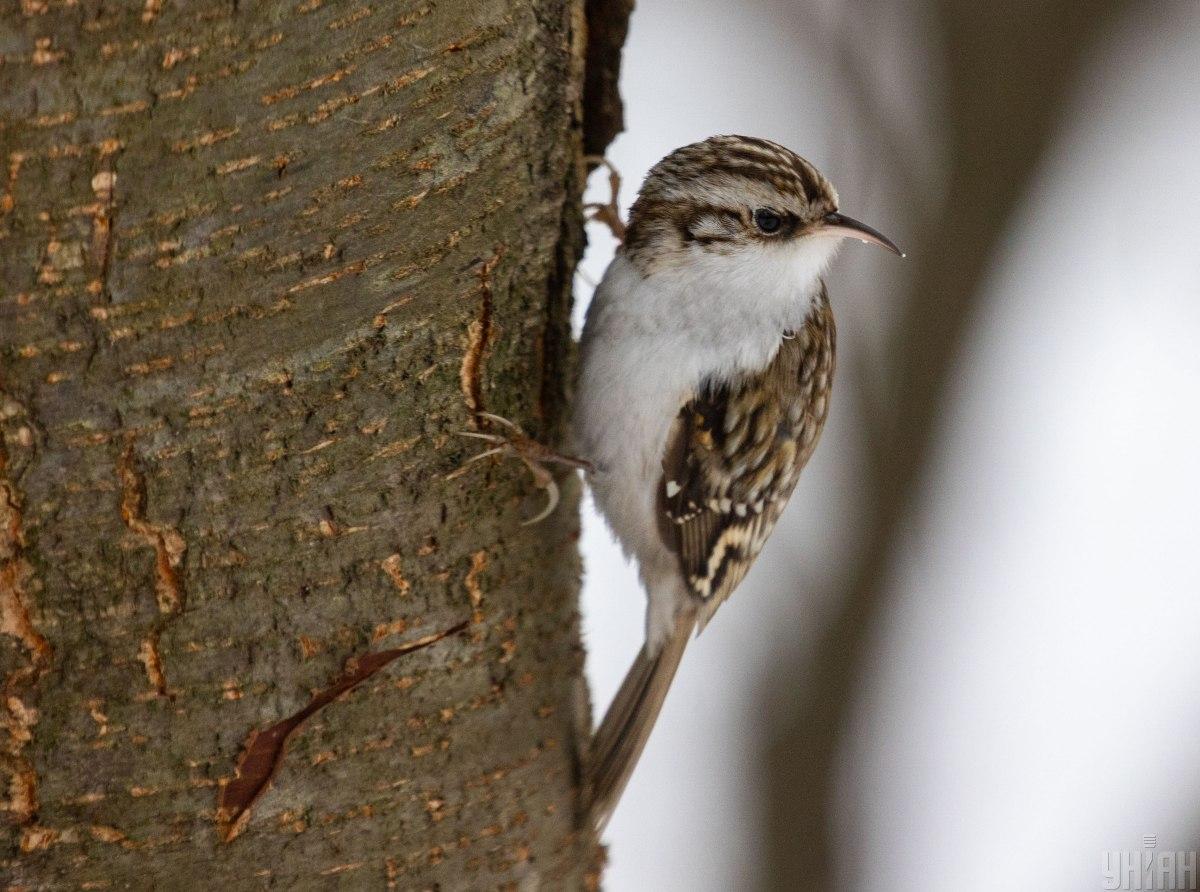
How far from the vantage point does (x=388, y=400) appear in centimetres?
132

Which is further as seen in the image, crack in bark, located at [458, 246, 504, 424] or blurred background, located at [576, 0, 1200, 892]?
blurred background, located at [576, 0, 1200, 892]

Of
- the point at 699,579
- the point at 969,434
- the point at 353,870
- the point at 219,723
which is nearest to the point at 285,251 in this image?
the point at 219,723

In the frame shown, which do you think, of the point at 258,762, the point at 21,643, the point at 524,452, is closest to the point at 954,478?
the point at 524,452

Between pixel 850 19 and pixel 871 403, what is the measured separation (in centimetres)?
90

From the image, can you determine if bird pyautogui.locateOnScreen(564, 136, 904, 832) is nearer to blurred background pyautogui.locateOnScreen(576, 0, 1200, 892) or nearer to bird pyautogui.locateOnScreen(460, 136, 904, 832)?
bird pyautogui.locateOnScreen(460, 136, 904, 832)

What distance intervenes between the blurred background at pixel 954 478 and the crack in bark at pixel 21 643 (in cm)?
139

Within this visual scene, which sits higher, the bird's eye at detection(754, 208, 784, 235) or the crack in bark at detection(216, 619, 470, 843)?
the bird's eye at detection(754, 208, 784, 235)

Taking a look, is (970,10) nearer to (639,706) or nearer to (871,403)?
(871,403)

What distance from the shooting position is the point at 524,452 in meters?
1.53

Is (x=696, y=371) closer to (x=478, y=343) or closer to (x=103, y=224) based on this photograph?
(x=478, y=343)

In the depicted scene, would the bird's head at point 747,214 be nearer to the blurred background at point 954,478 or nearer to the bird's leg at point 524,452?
the blurred background at point 954,478

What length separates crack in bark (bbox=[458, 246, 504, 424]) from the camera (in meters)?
1.41

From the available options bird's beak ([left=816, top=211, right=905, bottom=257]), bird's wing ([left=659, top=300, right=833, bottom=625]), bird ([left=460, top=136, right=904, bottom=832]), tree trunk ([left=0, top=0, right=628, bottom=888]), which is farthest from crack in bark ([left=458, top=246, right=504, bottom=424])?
bird's beak ([left=816, top=211, right=905, bottom=257])

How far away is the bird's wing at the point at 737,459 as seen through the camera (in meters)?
2.02
